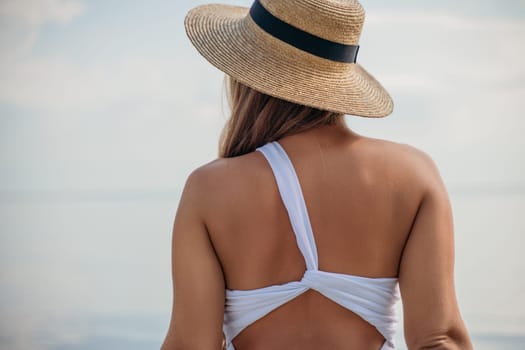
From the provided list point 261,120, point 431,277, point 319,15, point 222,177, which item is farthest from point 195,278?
point 319,15

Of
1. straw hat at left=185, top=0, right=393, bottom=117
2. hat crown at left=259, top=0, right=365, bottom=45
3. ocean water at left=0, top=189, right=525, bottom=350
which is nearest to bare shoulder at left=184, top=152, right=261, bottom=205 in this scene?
straw hat at left=185, top=0, right=393, bottom=117

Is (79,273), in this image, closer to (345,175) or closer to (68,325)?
(68,325)

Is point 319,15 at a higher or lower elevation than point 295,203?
higher

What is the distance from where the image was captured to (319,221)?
5.18ft

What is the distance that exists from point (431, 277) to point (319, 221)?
0.78 ft

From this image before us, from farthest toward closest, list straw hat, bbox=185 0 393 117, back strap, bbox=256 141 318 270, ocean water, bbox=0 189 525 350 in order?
ocean water, bbox=0 189 525 350 < straw hat, bbox=185 0 393 117 < back strap, bbox=256 141 318 270

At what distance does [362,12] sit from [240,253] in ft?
1.84

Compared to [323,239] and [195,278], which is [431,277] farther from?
[195,278]

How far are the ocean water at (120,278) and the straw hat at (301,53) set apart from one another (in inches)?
180

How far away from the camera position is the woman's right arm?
1607 mm

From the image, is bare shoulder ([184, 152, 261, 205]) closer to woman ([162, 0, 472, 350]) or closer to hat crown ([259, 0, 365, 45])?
woman ([162, 0, 472, 350])

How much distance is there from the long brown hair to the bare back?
41 mm

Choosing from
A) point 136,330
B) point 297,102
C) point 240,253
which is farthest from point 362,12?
point 136,330

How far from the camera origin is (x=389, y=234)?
1604 millimetres
